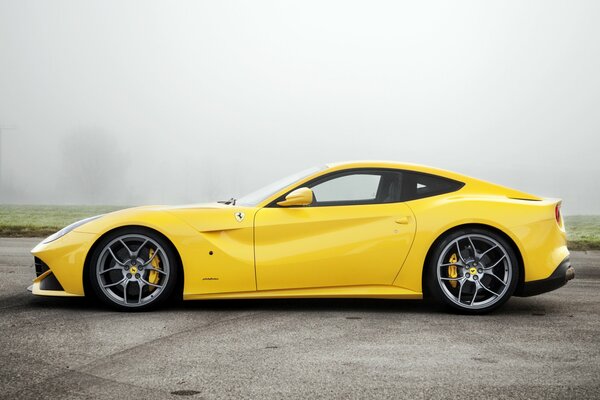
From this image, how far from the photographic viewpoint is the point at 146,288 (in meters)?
6.34

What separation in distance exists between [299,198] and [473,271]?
1624mm

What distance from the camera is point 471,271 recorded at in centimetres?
642

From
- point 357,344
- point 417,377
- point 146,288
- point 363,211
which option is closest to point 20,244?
point 146,288

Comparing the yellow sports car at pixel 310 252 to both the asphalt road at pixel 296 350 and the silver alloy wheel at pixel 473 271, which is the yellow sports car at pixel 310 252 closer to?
the silver alloy wheel at pixel 473 271

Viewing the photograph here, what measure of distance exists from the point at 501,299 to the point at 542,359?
171 centimetres

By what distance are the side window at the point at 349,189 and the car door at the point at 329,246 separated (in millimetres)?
135

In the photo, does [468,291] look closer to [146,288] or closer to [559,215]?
[559,215]

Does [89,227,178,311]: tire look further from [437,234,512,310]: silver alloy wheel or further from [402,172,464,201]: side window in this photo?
[437,234,512,310]: silver alloy wheel

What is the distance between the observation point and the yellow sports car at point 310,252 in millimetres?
6293

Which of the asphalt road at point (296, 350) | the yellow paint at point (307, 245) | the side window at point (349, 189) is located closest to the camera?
the asphalt road at point (296, 350)

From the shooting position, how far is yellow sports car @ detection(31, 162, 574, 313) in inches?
248

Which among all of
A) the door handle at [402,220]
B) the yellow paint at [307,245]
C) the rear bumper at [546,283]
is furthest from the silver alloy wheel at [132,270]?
the rear bumper at [546,283]

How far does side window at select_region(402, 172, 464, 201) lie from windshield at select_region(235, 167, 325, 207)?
31.1 inches

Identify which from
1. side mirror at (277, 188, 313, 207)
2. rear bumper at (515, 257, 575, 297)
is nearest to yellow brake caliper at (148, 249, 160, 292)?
side mirror at (277, 188, 313, 207)
